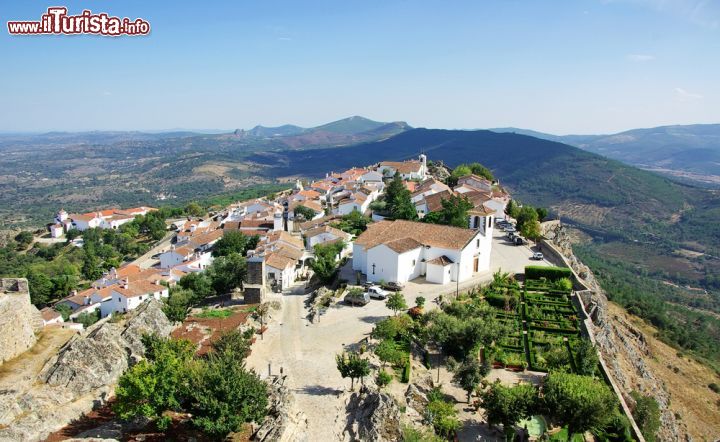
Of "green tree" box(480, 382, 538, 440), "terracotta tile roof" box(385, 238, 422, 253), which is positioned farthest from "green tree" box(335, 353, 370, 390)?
"terracotta tile roof" box(385, 238, 422, 253)

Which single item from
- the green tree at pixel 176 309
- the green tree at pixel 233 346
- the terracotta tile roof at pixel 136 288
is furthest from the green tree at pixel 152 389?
the terracotta tile roof at pixel 136 288

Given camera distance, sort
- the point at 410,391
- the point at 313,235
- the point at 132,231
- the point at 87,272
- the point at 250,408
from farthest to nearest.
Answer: the point at 132,231, the point at 87,272, the point at 313,235, the point at 410,391, the point at 250,408

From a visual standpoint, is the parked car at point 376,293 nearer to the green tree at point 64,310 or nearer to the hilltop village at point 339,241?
the hilltop village at point 339,241

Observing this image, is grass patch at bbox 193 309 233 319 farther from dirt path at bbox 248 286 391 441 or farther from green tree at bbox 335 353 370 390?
green tree at bbox 335 353 370 390

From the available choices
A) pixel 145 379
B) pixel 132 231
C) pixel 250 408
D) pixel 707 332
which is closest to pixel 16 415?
pixel 145 379

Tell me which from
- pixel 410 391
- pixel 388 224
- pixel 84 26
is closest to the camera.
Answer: pixel 410 391

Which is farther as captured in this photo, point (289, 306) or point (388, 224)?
point (388, 224)

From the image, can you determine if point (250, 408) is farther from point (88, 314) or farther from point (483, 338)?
point (88, 314)
